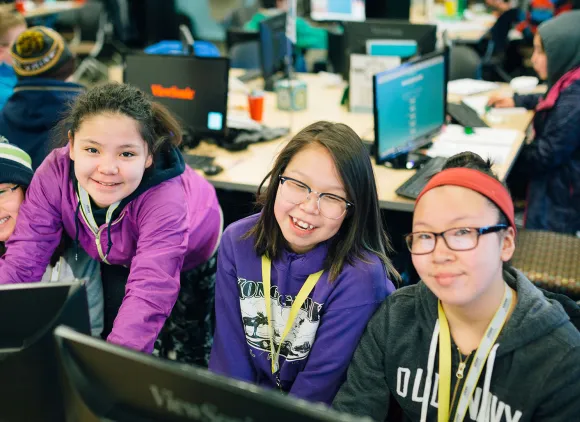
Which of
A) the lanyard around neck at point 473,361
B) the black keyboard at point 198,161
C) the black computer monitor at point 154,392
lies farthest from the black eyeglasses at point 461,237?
the black keyboard at point 198,161

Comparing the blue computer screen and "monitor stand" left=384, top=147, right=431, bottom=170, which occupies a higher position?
the blue computer screen

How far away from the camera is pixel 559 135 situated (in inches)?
115

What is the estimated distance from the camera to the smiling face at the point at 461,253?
4.12 ft

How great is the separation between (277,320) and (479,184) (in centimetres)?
66

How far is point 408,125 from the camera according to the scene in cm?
281

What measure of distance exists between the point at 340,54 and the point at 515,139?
2.14 meters

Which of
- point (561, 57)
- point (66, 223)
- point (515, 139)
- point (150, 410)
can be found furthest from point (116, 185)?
point (561, 57)

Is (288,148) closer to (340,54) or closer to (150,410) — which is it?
(150,410)

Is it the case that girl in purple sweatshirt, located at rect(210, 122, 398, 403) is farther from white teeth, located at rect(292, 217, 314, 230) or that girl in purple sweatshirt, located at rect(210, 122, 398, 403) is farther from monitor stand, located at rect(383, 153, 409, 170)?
monitor stand, located at rect(383, 153, 409, 170)

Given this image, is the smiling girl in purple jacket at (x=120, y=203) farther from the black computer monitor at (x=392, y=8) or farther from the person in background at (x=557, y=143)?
the black computer monitor at (x=392, y=8)

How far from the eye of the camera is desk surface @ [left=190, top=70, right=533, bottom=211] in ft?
8.57

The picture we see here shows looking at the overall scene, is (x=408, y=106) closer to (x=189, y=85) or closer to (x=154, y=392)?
(x=189, y=85)

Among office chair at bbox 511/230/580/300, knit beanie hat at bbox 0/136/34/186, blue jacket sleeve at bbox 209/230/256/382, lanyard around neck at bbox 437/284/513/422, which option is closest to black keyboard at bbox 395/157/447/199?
office chair at bbox 511/230/580/300

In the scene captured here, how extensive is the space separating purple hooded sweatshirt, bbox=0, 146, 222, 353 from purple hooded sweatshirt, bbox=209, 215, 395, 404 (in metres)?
0.16
